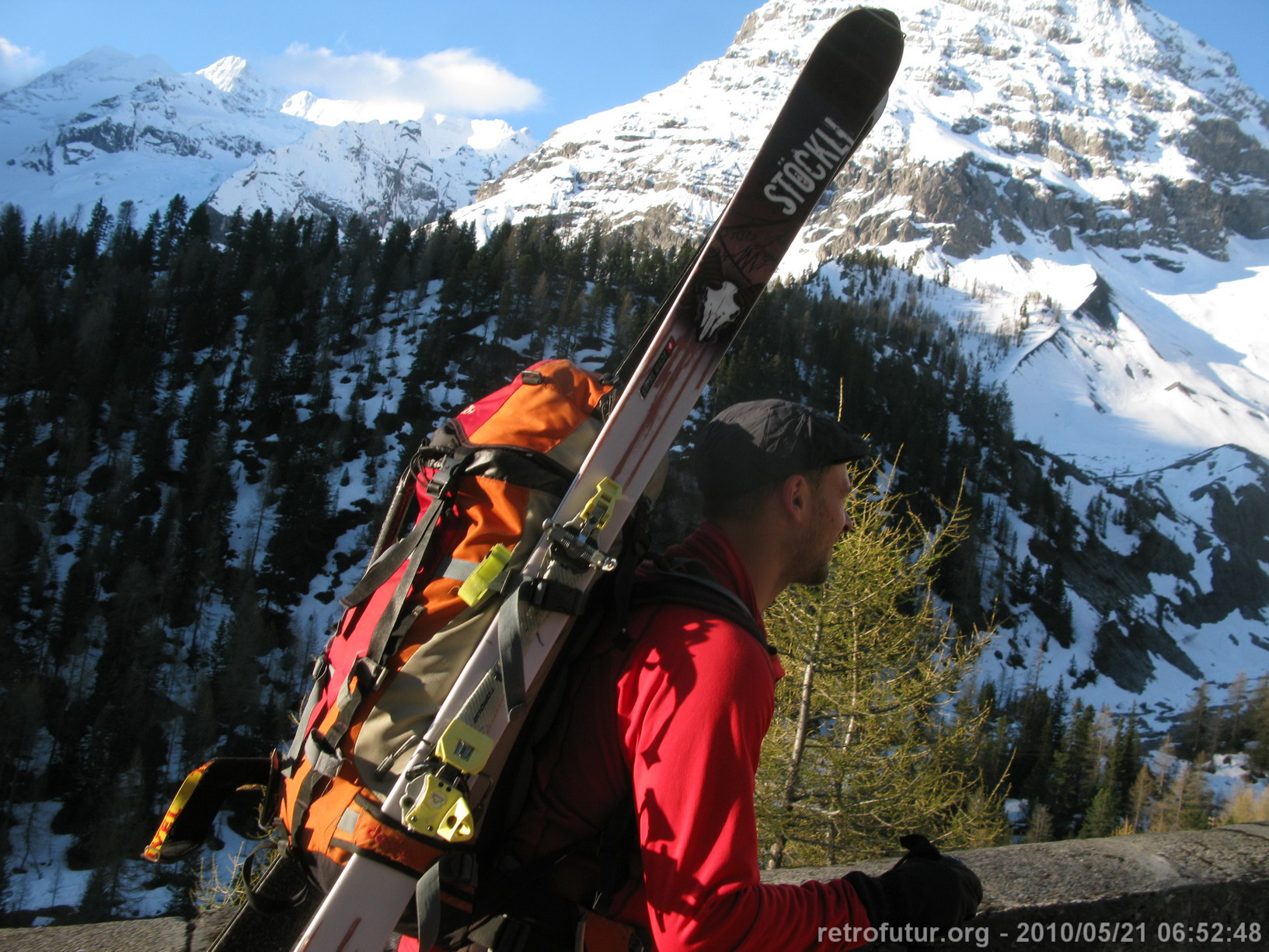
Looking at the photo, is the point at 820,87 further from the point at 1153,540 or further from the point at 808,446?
the point at 1153,540

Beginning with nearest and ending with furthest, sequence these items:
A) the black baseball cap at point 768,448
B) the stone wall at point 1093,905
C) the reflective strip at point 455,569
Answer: the reflective strip at point 455,569 < the black baseball cap at point 768,448 < the stone wall at point 1093,905

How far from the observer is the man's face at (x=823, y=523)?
1.83m

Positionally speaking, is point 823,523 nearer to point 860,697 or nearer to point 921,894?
point 921,894

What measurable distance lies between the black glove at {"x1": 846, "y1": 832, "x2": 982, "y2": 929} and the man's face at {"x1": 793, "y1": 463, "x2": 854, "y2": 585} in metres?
0.59

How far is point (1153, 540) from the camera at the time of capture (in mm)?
119375

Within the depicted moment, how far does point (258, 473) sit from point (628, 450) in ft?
253

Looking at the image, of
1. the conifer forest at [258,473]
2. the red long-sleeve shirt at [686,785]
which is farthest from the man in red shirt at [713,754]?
the conifer forest at [258,473]

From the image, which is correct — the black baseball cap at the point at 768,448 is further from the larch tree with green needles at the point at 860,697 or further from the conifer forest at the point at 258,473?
the conifer forest at the point at 258,473

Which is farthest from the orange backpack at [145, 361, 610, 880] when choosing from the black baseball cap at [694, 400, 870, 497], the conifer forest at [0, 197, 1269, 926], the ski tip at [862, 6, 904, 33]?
the conifer forest at [0, 197, 1269, 926]

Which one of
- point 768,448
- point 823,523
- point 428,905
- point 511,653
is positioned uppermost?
point 768,448

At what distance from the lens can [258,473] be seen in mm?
71250

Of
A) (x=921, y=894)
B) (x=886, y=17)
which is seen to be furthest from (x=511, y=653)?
(x=886, y=17)

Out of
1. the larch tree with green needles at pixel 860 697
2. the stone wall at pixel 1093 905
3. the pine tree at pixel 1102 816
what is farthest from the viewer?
the pine tree at pixel 1102 816

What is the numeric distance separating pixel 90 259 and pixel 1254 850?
3783 inches
